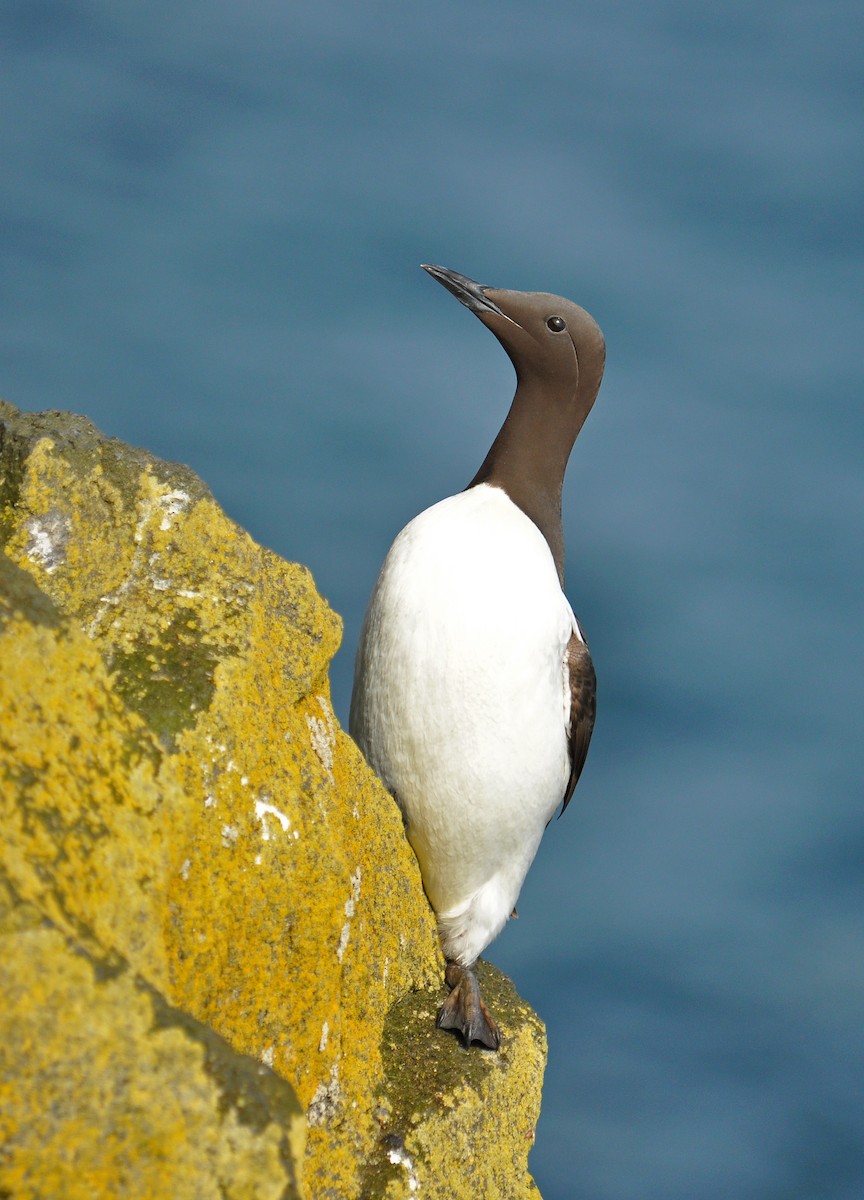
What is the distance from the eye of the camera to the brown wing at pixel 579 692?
15.7ft

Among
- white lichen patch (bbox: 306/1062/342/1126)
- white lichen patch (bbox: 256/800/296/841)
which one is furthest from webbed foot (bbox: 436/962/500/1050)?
white lichen patch (bbox: 256/800/296/841)

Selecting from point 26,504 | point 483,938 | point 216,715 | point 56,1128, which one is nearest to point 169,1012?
point 56,1128

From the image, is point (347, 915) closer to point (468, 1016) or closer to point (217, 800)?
point (217, 800)

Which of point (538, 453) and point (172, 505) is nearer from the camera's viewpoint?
point (172, 505)

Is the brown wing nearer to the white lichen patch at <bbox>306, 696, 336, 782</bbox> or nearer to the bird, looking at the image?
the bird

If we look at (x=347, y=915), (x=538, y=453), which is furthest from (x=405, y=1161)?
(x=538, y=453)

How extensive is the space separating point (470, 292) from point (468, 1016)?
257cm

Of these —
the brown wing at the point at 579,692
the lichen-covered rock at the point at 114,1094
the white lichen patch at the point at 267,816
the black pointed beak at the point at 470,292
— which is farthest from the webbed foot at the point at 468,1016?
the black pointed beak at the point at 470,292

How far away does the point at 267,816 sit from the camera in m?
3.24

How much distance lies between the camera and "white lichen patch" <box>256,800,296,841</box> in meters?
3.22

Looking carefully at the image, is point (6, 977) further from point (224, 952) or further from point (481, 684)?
point (481, 684)

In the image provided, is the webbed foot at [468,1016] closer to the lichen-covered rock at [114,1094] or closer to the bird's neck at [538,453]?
the bird's neck at [538,453]

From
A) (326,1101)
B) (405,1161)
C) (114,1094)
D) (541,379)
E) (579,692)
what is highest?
(541,379)

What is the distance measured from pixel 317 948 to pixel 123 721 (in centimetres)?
99
